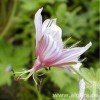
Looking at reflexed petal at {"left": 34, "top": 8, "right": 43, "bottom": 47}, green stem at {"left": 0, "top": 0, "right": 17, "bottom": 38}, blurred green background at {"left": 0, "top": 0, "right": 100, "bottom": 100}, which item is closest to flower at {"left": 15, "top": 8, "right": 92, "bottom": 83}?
reflexed petal at {"left": 34, "top": 8, "right": 43, "bottom": 47}

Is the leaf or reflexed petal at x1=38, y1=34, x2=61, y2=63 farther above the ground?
reflexed petal at x1=38, y1=34, x2=61, y2=63

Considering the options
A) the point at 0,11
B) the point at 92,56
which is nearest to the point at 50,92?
the point at 92,56

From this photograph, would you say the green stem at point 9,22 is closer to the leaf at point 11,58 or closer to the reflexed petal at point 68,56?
the leaf at point 11,58

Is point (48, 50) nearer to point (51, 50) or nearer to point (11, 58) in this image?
point (51, 50)

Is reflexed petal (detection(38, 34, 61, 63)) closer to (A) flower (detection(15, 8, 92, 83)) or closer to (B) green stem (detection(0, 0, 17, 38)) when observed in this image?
(A) flower (detection(15, 8, 92, 83))

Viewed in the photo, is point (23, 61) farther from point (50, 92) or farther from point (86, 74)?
point (86, 74)

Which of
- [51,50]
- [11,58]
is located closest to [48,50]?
[51,50]
